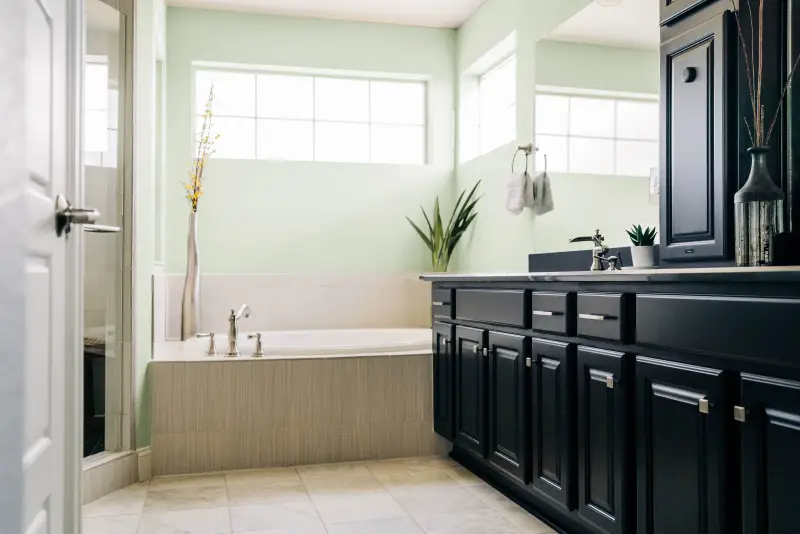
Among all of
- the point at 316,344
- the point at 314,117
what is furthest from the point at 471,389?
the point at 314,117

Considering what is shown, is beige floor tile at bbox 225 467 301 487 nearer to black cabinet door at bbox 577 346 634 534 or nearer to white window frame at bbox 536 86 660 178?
black cabinet door at bbox 577 346 634 534

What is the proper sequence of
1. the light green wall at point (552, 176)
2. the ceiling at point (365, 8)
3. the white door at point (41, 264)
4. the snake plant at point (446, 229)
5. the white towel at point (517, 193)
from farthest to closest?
the snake plant at point (446, 229) < the ceiling at point (365, 8) < the white towel at point (517, 193) < the light green wall at point (552, 176) < the white door at point (41, 264)

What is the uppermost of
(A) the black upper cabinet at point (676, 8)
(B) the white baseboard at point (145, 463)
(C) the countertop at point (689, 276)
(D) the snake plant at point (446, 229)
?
(A) the black upper cabinet at point (676, 8)

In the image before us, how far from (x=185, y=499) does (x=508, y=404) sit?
1.29 metres

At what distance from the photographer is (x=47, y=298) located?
49.9 inches

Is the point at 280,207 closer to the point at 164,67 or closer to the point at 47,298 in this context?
the point at 164,67

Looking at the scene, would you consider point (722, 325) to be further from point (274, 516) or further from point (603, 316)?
point (274, 516)

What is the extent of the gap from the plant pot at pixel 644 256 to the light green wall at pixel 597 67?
56cm

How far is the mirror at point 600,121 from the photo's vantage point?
2.65 m

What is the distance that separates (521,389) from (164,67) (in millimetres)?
3072

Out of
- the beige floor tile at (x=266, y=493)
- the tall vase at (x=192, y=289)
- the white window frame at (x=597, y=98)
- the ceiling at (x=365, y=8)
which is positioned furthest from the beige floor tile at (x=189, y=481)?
the ceiling at (x=365, y=8)

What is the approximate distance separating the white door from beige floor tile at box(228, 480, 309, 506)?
1.36m

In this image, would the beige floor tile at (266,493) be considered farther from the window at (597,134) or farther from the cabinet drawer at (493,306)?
the window at (597,134)

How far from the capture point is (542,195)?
11.7 ft
